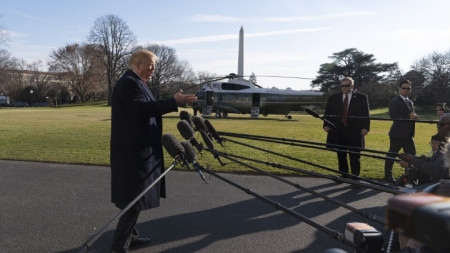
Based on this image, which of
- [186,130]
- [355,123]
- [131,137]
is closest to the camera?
[131,137]

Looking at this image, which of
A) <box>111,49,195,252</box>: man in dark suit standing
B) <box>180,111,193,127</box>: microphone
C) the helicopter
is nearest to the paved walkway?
<box>111,49,195,252</box>: man in dark suit standing

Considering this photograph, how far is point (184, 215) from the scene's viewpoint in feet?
15.5

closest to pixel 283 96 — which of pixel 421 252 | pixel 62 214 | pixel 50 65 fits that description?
pixel 62 214

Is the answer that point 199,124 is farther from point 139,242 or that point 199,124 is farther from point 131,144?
point 139,242

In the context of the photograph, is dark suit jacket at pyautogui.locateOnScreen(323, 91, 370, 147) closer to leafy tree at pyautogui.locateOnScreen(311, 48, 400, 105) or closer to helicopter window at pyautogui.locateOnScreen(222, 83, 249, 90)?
helicopter window at pyautogui.locateOnScreen(222, 83, 249, 90)

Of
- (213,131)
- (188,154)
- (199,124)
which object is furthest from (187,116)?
(188,154)

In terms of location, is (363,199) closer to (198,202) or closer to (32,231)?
(198,202)

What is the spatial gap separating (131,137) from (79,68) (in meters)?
79.6

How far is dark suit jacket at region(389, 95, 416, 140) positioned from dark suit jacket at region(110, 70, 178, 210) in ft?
18.0

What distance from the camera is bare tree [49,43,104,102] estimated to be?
235ft

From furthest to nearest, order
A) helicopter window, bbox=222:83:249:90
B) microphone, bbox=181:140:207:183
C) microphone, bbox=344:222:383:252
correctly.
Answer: helicopter window, bbox=222:83:249:90 → microphone, bbox=181:140:207:183 → microphone, bbox=344:222:383:252

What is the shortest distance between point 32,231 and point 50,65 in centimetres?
7764

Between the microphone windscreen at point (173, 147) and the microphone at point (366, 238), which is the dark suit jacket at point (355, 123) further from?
the microphone at point (366, 238)

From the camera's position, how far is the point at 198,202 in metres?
5.29
